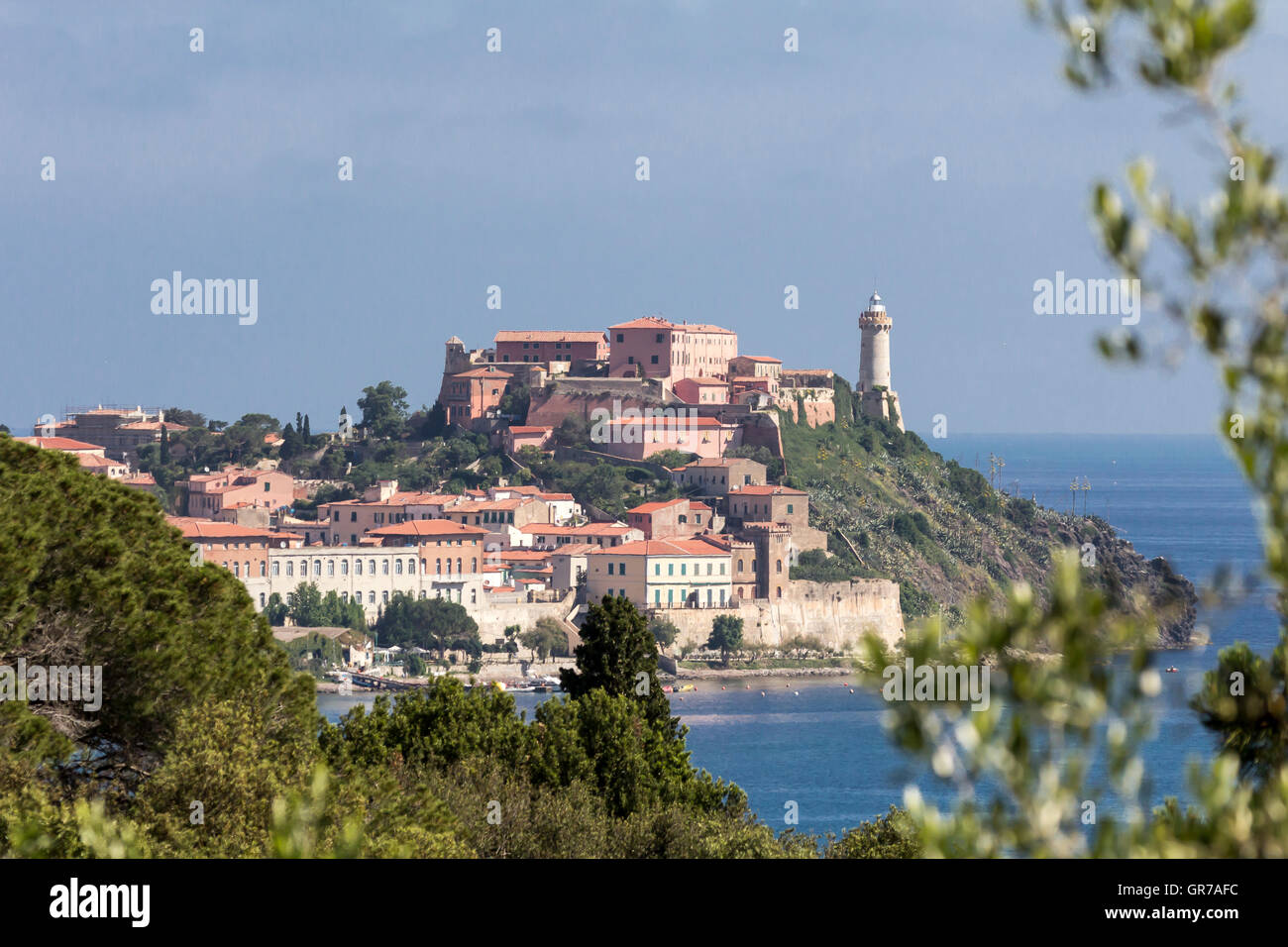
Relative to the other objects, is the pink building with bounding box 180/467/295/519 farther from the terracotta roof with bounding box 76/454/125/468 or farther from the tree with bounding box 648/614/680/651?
the tree with bounding box 648/614/680/651

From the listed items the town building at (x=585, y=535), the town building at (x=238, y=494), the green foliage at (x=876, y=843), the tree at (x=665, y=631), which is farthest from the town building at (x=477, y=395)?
the green foliage at (x=876, y=843)

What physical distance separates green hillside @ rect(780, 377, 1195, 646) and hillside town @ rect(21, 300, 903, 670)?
1.77m

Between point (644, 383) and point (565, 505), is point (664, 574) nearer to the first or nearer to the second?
point (565, 505)

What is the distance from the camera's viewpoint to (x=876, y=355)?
85.9m

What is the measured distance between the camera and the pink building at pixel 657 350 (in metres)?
73.9

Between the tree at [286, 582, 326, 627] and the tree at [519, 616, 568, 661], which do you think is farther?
the tree at [519, 616, 568, 661]

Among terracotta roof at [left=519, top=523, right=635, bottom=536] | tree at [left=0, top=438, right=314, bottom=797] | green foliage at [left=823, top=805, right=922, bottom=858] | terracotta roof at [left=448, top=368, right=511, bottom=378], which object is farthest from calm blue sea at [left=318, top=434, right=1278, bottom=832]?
terracotta roof at [left=448, top=368, right=511, bottom=378]

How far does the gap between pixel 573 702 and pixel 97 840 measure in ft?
44.9

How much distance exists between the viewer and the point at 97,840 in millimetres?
3561

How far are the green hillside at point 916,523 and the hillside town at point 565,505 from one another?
69.5 inches

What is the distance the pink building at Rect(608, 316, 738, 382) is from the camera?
73875mm

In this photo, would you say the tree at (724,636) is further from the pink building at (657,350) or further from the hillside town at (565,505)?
the pink building at (657,350)

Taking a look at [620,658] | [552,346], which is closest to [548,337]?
[552,346]
